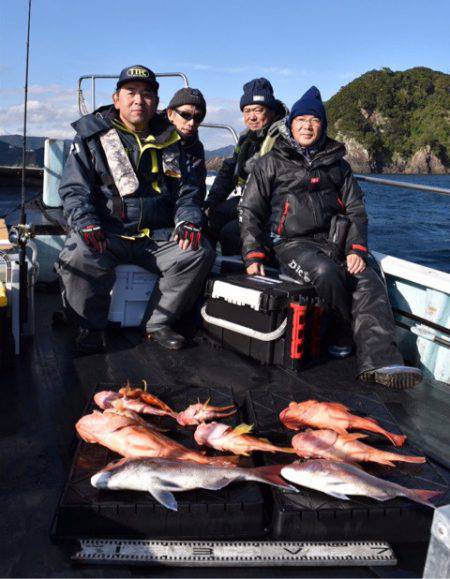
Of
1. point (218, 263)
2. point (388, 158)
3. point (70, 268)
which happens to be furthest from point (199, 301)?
point (388, 158)

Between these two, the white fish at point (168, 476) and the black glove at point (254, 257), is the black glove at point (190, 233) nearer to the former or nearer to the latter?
the black glove at point (254, 257)

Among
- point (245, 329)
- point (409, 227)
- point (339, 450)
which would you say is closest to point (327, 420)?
point (339, 450)

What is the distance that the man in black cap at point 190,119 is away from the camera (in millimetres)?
4617

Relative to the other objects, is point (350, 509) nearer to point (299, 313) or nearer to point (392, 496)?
point (392, 496)

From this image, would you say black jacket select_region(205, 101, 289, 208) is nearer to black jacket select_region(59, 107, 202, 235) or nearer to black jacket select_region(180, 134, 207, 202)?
black jacket select_region(180, 134, 207, 202)

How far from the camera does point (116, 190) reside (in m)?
4.09

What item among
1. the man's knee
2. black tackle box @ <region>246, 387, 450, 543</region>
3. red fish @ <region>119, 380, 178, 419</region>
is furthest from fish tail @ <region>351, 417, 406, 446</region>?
the man's knee

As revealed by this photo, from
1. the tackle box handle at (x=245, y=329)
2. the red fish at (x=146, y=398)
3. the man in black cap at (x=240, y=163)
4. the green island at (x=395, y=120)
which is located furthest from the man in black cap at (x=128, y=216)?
the green island at (x=395, y=120)

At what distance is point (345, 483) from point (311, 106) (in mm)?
2946

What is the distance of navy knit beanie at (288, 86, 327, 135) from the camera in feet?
13.5

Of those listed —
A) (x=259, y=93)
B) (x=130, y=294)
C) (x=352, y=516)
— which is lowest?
(x=352, y=516)

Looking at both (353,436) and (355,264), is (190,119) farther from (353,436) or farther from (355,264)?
(353,436)

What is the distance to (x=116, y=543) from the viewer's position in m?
2.01

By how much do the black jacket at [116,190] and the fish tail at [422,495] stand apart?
2688mm
